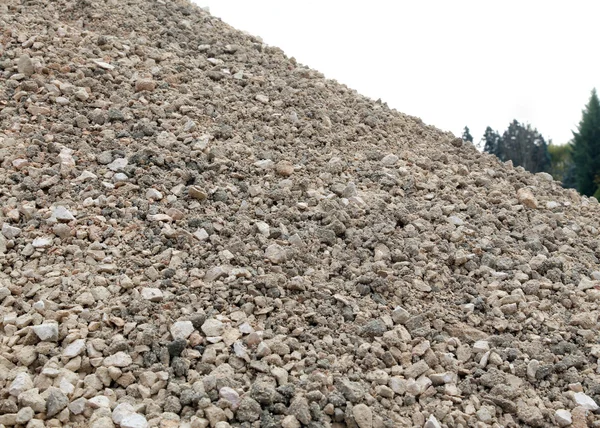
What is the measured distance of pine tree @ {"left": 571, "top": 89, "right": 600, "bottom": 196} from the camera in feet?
82.5

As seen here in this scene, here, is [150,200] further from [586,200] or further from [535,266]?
[586,200]

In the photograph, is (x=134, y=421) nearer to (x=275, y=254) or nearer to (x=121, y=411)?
(x=121, y=411)

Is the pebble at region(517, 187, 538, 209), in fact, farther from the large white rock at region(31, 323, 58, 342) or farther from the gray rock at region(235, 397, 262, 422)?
the large white rock at region(31, 323, 58, 342)

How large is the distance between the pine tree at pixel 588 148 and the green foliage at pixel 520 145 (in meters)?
3.22

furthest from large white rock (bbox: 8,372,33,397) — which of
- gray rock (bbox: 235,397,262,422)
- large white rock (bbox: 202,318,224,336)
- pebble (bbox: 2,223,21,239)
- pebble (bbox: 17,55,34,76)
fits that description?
pebble (bbox: 17,55,34,76)

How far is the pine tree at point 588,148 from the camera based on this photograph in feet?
82.5

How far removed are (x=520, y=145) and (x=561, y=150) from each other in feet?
25.2

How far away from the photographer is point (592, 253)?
589 cm

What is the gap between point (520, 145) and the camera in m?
31.4

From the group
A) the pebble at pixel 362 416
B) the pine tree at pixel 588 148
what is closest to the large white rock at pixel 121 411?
the pebble at pixel 362 416

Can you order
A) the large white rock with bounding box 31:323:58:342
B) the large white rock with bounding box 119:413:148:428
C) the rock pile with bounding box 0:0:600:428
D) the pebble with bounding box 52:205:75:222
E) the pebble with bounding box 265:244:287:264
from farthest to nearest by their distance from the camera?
the pebble with bounding box 52:205:75:222, the pebble with bounding box 265:244:287:264, the large white rock with bounding box 31:323:58:342, the rock pile with bounding box 0:0:600:428, the large white rock with bounding box 119:413:148:428

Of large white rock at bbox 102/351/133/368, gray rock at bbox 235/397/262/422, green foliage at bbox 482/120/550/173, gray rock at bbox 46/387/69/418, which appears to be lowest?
gray rock at bbox 46/387/69/418

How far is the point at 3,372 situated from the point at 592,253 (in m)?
4.73

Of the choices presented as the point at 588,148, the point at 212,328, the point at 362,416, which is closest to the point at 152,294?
the point at 212,328
